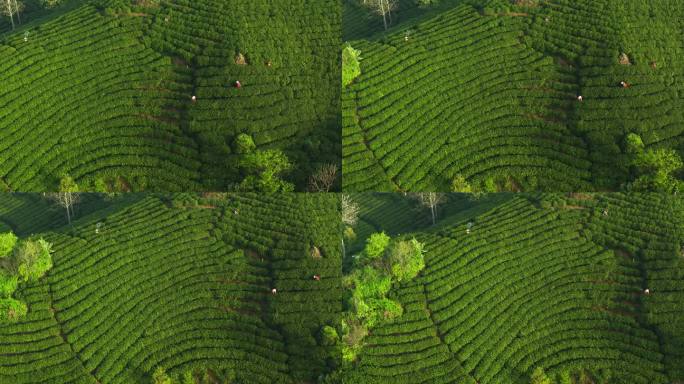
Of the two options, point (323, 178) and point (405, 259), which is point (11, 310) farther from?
point (405, 259)

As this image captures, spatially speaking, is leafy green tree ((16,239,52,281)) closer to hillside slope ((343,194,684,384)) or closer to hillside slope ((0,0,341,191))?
hillside slope ((0,0,341,191))

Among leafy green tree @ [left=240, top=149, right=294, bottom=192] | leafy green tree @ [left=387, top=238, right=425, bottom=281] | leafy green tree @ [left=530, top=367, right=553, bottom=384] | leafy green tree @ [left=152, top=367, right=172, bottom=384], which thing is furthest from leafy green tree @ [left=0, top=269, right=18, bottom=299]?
leafy green tree @ [left=530, top=367, right=553, bottom=384]

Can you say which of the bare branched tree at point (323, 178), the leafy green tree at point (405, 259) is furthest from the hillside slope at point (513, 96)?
the leafy green tree at point (405, 259)

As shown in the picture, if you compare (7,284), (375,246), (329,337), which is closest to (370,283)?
(375,246)

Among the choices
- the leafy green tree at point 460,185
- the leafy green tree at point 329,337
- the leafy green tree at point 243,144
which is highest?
the leafy green tree at point 243,144

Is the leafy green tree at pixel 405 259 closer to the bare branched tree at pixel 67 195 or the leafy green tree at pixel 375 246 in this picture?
the leafy green tree at pixel 375 246

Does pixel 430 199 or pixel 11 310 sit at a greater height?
pixel 430 199
